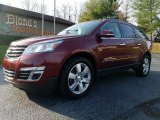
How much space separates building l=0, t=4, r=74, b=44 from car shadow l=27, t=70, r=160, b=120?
18796 millimetres

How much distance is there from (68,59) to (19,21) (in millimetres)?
24861

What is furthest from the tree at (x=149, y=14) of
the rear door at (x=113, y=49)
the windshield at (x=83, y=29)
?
the windshield at (x=83, y=29)

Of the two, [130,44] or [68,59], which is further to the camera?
[130,44]

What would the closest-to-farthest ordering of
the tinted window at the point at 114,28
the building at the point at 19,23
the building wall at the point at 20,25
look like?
the tinted window at the point at 114,28, the building at the point at 19,23, the building wall at the point at 20,25

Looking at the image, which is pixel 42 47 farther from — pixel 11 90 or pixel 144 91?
pixel 144 91

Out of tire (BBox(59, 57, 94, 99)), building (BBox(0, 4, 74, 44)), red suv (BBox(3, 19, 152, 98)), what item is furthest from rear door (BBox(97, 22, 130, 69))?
building (BBox(0, 4, 74, 44))

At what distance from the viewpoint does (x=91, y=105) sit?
4.53 m

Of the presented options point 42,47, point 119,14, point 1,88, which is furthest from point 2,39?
point 119,14

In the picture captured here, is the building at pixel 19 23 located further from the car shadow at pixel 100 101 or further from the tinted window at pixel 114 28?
the car shadow at pixel 100 101

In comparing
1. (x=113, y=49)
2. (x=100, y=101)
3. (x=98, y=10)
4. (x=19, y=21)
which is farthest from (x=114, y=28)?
(x=98, y=10)

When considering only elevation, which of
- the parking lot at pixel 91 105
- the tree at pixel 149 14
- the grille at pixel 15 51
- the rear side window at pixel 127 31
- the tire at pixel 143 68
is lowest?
the parking lot at pixel 91 105

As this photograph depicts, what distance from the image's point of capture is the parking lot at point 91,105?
159 inches

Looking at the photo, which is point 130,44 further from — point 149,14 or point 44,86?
point 149,14

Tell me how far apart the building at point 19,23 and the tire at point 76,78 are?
19226 mm
